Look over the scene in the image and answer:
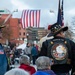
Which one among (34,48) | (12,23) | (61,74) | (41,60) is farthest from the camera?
(12,23)

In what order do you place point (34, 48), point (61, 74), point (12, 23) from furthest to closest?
point (12, 23) → point (34, 48) → point (61, 74)

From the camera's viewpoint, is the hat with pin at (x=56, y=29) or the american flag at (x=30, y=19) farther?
the american flag at (x=30, y=19)

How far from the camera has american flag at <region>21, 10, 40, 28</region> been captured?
27578 mm

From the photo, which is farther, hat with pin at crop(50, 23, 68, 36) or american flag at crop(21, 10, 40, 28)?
american flag at crop(21, 10, 40, 28)

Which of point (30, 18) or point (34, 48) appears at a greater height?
point (30, 18)

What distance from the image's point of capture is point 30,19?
28109 millimetres

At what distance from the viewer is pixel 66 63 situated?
655 cm

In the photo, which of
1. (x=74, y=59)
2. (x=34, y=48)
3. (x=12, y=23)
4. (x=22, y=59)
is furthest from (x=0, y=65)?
(x=12, y=23)

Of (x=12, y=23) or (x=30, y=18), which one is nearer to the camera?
(x=30, y=18)

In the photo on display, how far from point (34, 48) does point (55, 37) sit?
2096 cm

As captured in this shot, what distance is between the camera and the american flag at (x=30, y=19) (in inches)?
1086

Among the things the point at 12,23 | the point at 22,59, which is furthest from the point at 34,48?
the point at 12,23

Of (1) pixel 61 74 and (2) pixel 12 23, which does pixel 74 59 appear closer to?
(1) pixel 61 74

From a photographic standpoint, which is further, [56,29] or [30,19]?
[30,19]
